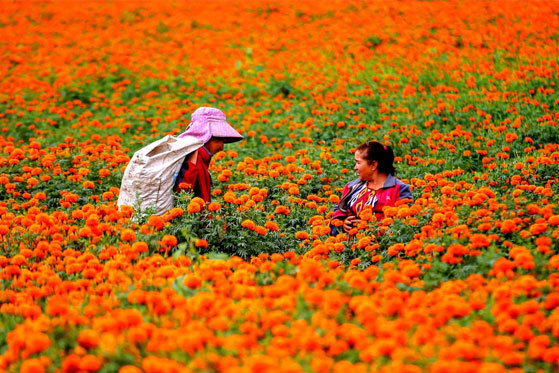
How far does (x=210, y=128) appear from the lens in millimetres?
4754

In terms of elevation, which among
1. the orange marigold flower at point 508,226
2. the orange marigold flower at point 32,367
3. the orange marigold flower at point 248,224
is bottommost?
the orange marigold flower at point 248,224

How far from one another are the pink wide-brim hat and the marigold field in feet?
1.76

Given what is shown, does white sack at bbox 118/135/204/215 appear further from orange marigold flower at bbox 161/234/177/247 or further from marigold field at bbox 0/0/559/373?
orange marigold flower at bbox 161/234/177/247

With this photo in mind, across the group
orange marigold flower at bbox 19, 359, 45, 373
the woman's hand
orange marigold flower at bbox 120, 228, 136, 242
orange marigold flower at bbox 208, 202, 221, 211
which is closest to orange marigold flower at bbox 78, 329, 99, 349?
orange marigold flower at bbox 19, 359, 45, 373

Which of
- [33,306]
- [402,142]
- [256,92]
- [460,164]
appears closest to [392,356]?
[33,306]

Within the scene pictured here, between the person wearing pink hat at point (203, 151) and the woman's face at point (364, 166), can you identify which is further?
the woman's face at point (364, 166)

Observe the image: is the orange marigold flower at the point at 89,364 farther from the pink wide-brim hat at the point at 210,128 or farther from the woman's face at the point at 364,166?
the woman's face at the point at 364,166

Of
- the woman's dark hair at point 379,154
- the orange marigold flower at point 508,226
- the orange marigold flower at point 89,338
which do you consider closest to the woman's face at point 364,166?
the woman's dark hair at point 379,154

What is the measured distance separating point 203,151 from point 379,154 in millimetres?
1546

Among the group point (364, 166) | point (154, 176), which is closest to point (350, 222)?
point (364, 166)

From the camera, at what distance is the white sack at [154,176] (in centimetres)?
444

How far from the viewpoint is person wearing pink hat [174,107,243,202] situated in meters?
4.56

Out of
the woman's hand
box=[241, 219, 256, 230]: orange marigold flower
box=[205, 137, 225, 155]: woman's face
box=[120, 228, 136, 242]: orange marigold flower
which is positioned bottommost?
the woman's hand

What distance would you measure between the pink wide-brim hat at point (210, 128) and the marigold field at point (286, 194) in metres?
0.54
